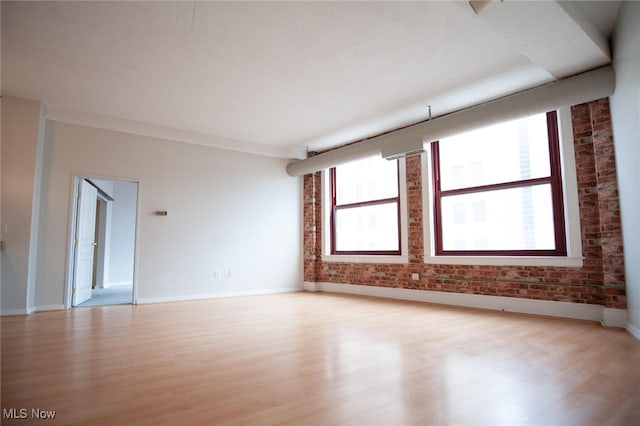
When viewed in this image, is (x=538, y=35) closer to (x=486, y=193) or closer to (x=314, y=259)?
(x=486, y=193)

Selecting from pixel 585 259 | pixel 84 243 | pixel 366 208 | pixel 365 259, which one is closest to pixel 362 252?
pixel 365 259

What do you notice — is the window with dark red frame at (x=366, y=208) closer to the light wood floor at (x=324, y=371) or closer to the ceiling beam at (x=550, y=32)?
the light wood floor at (x=324, y=371)

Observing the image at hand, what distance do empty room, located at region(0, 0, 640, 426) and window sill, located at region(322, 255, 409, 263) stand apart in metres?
0.06

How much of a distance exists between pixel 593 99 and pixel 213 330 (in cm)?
488

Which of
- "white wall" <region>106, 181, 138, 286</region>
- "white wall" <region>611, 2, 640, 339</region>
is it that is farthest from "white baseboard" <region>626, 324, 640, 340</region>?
"white wall" <region>106, 181, 138, 286</region>

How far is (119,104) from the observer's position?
17.4 feet

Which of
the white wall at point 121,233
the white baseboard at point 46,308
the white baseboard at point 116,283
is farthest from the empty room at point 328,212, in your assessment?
the white wall at point 121,233

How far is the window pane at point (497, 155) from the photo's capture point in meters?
4.88

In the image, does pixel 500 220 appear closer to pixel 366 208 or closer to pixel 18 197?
pixel 366 208

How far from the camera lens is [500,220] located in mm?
5227

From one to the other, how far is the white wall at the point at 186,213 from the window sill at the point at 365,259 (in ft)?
2.75

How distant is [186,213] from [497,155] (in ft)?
17.7

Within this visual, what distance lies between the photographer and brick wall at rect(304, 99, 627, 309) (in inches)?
154

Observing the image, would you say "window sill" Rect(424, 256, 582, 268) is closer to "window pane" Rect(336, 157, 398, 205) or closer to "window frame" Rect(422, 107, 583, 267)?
"window frame" Rect(422, 107, 583, 267)
